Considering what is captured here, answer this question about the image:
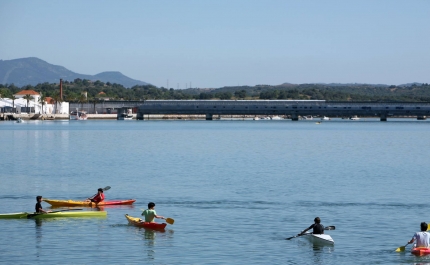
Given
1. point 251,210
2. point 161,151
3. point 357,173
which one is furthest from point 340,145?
point 251,210

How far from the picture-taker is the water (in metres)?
35.6

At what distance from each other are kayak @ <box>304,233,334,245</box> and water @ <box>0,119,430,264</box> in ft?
1.08

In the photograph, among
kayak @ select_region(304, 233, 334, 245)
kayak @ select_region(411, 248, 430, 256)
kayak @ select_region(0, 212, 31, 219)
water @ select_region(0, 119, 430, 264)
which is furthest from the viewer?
kayak @ select_region(0, 212, 31, 219)

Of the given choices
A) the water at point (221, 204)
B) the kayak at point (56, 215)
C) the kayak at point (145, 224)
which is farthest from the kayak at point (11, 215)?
the kayak at point (145, 224)

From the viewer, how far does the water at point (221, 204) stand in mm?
35594

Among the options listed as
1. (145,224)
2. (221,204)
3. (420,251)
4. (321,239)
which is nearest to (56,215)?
(145,224)

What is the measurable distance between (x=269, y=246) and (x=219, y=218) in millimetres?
8648

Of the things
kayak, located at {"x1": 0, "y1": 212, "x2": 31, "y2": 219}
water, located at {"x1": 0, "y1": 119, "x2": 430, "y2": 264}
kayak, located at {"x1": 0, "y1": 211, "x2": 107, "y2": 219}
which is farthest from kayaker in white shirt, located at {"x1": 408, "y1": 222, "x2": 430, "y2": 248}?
kayak, located at {"x1": 0, "y1": 212, "x2": 31, "y2": 219}

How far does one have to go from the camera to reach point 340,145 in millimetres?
124188

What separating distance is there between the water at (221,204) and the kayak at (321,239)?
33 cm

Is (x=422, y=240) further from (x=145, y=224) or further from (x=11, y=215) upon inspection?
(x=11, y=215)

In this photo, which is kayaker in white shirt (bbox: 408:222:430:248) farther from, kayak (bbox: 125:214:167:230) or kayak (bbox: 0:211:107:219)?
kayak (bbox: 0:211:107:219)

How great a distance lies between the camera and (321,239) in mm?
37188

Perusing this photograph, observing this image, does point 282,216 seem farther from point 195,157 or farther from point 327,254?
point 195,157
